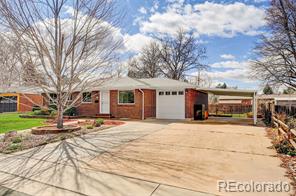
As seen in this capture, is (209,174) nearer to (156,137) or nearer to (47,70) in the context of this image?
(156,137)

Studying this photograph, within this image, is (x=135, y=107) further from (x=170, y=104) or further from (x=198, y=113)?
(x=198, y=113)

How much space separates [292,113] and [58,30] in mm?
14638

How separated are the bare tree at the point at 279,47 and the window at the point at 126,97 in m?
12.1

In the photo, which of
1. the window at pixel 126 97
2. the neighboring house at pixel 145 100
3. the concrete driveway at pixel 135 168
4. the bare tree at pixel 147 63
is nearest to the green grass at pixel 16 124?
the neighboring house at pixel 145 100

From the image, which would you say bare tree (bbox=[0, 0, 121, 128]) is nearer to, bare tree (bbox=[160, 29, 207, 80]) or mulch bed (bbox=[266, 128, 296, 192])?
mulch bed (bbox=[266, 128, 296, 192])

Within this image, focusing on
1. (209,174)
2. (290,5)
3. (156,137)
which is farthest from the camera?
(290,5)

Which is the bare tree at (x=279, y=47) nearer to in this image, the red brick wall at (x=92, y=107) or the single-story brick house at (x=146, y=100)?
the single-story brick house at (x=146, y=100)

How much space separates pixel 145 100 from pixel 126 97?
174 centimetres

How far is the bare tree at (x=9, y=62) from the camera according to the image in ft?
34.7

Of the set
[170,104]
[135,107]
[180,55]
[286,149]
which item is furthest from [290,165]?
[180,55]

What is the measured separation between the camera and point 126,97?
1891 cm

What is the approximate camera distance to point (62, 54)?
10.7 metres

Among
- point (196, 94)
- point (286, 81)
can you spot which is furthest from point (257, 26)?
point (196, 94)

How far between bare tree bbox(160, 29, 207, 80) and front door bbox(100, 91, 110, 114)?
20.1 meters
